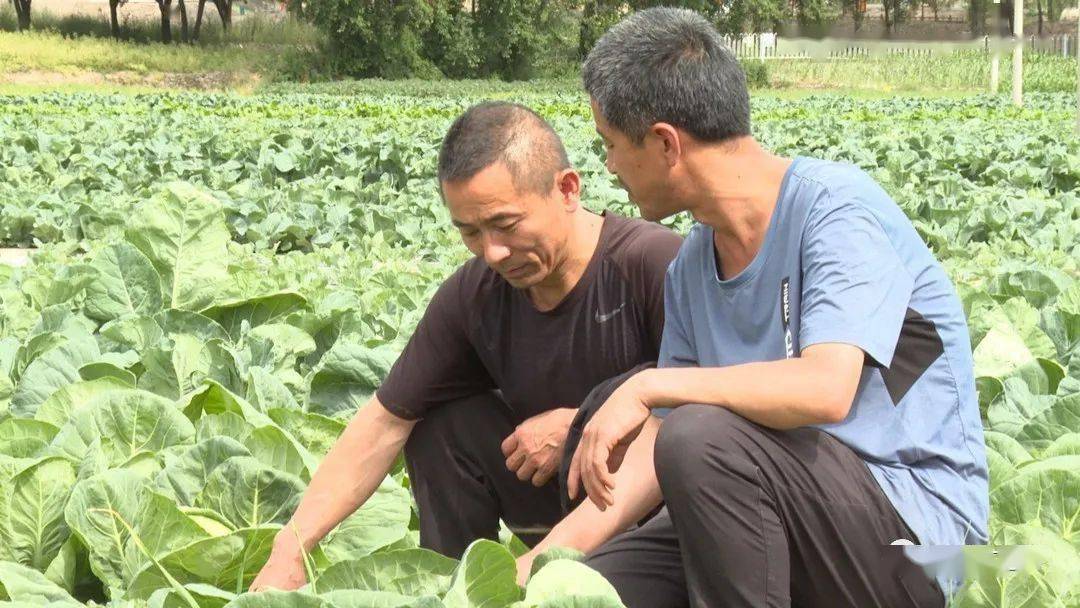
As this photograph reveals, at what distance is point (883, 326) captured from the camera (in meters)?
2.29

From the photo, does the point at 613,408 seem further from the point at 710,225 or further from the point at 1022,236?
the point at 1022,236

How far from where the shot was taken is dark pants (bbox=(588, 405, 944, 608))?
90.6 inches

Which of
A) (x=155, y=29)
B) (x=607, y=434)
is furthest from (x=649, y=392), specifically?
(x=155, y=29)

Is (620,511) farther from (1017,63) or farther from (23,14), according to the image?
(23,14)

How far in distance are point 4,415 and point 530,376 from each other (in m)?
1.42

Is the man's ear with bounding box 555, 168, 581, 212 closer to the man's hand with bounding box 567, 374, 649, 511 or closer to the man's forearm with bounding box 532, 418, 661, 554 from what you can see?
the man's forearm with bounding box 532, 418, 661, 554

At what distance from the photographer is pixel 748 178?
2.54 meters

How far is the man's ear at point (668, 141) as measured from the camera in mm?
2484

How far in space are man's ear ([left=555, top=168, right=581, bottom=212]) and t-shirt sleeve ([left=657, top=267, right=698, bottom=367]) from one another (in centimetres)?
34

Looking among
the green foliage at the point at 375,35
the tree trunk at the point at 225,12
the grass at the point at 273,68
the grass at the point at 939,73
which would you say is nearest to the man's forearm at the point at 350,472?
the grass at the point at 273,68

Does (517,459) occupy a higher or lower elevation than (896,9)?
lower

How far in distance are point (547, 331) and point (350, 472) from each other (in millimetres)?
542

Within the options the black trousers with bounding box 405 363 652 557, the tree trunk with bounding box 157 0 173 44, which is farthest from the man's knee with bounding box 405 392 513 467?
the tree trunk with bounding box 157 0 173 44

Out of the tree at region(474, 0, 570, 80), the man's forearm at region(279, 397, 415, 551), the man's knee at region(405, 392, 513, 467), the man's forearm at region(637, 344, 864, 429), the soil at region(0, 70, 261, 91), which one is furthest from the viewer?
the tree at region(474, 0, 570, 80)
